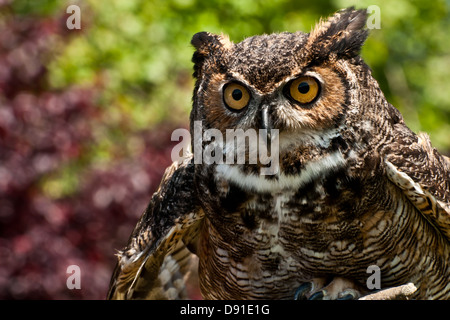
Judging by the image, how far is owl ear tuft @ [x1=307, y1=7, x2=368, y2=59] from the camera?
2143mm

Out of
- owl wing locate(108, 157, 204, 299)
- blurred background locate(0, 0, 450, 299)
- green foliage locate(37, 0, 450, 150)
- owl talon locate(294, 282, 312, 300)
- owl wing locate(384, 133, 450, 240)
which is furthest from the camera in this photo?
green foliage locate(37, 0, 450, 150)

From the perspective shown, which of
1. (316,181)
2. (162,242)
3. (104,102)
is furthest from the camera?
(104,102)

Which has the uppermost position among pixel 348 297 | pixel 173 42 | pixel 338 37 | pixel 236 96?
pixel 173 42

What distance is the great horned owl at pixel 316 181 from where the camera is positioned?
6.98ft

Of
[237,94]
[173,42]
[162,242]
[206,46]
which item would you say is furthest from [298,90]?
[173,42]

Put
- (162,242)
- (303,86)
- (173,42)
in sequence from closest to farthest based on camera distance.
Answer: (303,86) < (162,242) < (173,42)

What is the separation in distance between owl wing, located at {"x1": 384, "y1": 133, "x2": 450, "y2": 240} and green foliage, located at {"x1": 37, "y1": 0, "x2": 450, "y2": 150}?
13.1ft

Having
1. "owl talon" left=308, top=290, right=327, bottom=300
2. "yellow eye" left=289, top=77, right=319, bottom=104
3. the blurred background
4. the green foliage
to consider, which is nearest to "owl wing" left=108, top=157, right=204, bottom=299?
"owl talon" left=308, top=290, right=327, bottom=300

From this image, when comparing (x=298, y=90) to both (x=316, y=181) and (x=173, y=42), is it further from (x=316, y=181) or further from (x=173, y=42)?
(x=173, y=42)

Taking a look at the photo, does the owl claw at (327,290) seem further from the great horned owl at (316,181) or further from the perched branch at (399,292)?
the perched branch at (399,292)

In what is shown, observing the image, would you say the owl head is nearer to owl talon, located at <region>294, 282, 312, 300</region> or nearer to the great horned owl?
the great horned owl

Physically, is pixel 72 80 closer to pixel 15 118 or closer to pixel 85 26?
pixel 85 26

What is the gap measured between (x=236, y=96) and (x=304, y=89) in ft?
0.79

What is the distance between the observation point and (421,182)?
2.28 meters
